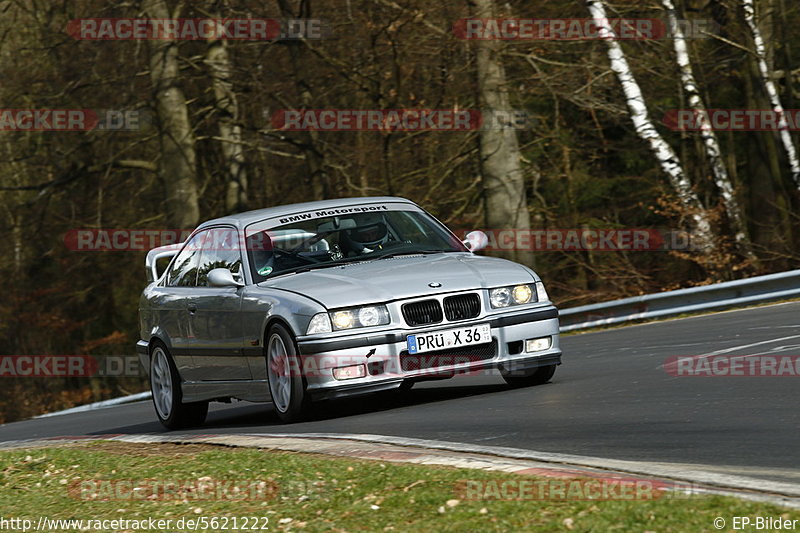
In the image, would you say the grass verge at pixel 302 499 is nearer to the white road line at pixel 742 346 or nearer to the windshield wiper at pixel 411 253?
the windshield wiper at pixel 411 253

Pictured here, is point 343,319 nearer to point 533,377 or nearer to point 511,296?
point 511,296

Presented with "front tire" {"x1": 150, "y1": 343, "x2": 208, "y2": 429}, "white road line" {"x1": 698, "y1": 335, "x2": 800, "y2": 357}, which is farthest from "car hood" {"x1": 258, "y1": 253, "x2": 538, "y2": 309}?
"white road line" {"x1": 698, "y1": 335, "x2": 800, "y2": 357}

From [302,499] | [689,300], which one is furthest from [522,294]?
[689,300]

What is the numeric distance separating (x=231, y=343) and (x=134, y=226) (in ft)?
66.7

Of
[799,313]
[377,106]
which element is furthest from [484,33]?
[799,313]

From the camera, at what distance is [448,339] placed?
955 centimetres

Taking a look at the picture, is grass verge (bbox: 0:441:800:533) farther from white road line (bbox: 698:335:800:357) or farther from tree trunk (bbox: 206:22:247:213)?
tree trunk (bbox: 206:22:247:213)

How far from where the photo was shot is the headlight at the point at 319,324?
9.37 metres

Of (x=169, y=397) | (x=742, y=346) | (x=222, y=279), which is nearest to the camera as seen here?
(x=222, y=279)

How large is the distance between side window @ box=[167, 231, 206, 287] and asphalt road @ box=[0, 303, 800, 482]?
1.31 m

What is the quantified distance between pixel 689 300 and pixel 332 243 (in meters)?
7.77

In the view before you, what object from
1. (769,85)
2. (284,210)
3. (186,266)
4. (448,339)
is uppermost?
(769,85)

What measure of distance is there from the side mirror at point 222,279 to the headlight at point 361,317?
4.22 ft

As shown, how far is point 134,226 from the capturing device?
30125 millimetres
